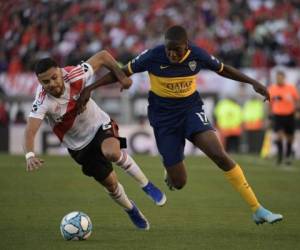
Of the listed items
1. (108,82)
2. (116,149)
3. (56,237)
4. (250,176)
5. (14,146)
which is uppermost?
(108,82)

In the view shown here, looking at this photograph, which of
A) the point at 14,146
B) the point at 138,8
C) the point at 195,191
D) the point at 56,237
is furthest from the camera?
the point at 138,8

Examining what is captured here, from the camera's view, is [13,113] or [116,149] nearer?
[116,149]

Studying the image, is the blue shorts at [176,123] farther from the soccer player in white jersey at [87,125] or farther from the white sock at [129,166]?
the soccer player in white jersey at [87,125]

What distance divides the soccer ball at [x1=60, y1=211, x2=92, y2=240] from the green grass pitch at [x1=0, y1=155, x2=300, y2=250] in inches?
4.4

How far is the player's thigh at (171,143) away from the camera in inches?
404

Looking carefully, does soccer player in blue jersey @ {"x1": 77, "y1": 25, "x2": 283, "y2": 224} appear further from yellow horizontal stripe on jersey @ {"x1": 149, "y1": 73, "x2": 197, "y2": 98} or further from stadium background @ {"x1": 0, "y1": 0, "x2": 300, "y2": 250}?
stadium background @ {"x1": 0, "y1": 0, "x2": 300, "y2": 250}

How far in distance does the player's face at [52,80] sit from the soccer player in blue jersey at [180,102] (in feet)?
1.09

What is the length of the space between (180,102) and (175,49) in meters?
0.90

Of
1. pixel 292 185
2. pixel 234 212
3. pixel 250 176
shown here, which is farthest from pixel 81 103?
pixel 250 176

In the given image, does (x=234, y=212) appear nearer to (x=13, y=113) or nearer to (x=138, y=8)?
(x=13, y=113)

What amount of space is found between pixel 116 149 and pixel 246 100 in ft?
56.6

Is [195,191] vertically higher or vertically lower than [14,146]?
higher

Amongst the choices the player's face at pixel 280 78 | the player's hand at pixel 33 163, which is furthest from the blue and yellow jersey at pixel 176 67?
the player's face at pixel 280 78

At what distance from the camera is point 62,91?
30.1ft
